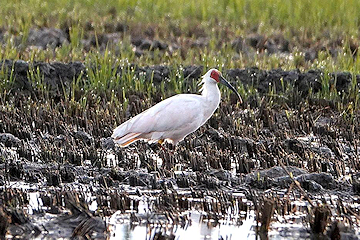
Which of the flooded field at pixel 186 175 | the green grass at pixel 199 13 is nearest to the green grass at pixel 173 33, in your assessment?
the green grass at pixel 199 13

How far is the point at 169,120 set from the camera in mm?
7910

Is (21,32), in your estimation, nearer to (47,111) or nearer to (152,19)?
(152,19)

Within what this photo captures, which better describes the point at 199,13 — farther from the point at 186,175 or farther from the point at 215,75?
the point at 186,175

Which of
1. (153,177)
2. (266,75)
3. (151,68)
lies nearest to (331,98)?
(266,75)

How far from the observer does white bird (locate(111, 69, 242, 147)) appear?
7.81 m

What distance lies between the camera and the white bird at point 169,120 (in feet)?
25.6

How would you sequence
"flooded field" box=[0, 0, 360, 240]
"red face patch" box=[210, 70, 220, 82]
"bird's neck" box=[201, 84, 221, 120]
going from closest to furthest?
"flooded field" box=[0, 0, 360, 240], "bird's neck" box=[201, 84, 221, 120], "red face patch" box=[210, 70, 220, 82]

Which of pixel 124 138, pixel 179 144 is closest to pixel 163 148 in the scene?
pixel 124 138

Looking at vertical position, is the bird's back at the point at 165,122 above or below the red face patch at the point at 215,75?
below

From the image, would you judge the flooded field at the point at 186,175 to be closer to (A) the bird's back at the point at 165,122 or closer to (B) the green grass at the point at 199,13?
(A) the bird's back at the point at 165,122

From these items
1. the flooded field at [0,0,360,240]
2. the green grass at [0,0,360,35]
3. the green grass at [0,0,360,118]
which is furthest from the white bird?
the green grass at [0,0,360,35]

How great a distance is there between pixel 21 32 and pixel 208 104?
7.21 m

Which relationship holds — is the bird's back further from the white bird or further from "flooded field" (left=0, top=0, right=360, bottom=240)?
"flooded field" (left=0, top=0, right=360, bottom=240)

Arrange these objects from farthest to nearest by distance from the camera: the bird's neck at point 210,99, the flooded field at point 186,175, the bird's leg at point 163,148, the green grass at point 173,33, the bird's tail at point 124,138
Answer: the green grass at point 173,33
the bird's neck at point 210,99
the bird's leg at point 163,148
the bird's tail at point 124,138
the flooded field at point 186,175
